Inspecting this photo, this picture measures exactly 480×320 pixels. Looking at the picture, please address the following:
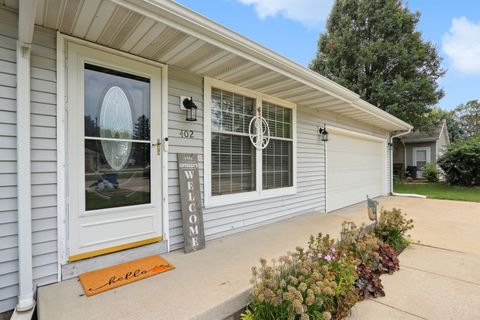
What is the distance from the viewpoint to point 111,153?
2645 mm

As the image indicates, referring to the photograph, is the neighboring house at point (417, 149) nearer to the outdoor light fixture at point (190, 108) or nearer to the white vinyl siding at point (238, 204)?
the white vinyl siding at point (238, 204)

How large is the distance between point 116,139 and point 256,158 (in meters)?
2.20

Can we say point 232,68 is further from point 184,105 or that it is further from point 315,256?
point 315,256

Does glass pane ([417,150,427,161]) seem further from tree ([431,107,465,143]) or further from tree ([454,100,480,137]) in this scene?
tree ([454,100,480,137])

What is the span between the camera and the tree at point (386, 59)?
10594 millimetres

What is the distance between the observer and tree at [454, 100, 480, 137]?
2334cm

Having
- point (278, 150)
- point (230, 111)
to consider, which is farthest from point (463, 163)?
point (230, 111)

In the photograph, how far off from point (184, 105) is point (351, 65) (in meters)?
11.1

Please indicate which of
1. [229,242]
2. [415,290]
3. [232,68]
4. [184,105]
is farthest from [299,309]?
[232,68]

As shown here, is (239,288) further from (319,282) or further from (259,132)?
(259,132)

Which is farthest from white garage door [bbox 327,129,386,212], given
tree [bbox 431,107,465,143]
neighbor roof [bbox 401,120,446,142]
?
tree [bbox 431,107,465,143]

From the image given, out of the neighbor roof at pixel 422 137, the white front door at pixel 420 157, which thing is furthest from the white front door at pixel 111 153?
the white front door at pixel 420 157

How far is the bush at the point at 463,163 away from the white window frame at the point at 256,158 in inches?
385

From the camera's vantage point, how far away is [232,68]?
3242mm
